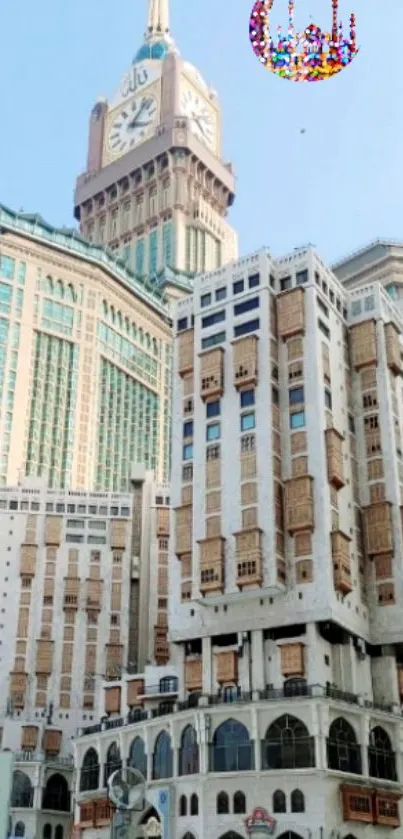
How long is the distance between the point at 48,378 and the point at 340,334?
5732 centimetres

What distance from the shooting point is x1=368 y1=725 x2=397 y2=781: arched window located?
74812 millimetres

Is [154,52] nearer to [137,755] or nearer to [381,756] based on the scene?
[137,755]

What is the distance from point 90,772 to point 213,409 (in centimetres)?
3536

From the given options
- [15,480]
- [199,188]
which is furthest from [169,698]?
[199,188]

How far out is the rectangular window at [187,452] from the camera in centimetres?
8993

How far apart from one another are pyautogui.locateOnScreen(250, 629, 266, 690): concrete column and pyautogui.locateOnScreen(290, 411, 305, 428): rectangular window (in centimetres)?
1849

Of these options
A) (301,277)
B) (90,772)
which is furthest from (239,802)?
(301,277)

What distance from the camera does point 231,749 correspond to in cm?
7362

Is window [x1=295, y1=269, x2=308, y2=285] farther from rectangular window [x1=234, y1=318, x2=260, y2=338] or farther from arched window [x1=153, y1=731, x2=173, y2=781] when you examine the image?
arched window [x1=153, y1=731, x2=173, y2=781]

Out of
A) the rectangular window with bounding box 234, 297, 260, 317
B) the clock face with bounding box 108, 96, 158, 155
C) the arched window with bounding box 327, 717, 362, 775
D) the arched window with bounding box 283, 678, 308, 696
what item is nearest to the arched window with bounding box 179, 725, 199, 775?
the arched window with bounding box 283, 678, 308, 696

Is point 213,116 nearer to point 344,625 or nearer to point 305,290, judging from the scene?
point 305,290

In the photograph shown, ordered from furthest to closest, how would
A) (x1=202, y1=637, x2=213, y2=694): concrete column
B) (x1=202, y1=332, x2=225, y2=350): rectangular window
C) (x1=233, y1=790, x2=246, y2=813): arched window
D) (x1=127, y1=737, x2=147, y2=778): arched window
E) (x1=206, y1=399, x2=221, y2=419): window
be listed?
(x1=202, y1=332, x2=225, y2=350): rectangular window → (x1=206, y1=399, x2=221, y2=419): window → (x1=127, y1=737, x2=147, y2=778): arched window → (x1=202, y1=637, x2=213, y2=694): concrete column → (x1=233, y1=790, x2=246, y2=813): arched window

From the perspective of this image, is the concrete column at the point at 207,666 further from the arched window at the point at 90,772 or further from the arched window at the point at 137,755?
the arched window at the point at 90,772

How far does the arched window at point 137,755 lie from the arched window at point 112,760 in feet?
5.22
